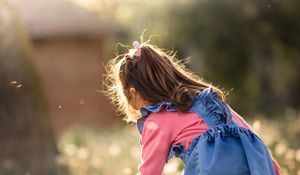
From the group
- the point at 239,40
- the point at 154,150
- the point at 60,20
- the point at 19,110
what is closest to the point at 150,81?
the point at 154,150

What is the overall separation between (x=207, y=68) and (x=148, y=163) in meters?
18.4

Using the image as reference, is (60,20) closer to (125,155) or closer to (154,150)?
(125,155)

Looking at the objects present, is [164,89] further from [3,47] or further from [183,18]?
[183,18]

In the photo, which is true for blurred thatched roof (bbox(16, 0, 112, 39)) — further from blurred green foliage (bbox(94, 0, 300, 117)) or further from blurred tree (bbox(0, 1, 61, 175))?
blurred tree (bbox(0, 1, 61, 175))

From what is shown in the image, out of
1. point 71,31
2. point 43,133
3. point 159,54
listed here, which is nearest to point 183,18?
point 71,31

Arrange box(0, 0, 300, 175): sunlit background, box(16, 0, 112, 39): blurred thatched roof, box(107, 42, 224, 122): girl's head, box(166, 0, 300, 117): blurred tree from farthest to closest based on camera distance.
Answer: box(16, 0, 112, 39): blurred thatched roof → box(166, 0, 300, 117): blurred tree → box(0, 0, 300, 175): sunlit background → box(107, 42, 224, 122): girl's head

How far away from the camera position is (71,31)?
2453 cm

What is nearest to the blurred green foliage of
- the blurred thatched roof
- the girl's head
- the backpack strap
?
the blurred thatched roof

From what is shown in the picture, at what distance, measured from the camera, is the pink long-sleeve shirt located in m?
4.79

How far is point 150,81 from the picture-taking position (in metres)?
5.07

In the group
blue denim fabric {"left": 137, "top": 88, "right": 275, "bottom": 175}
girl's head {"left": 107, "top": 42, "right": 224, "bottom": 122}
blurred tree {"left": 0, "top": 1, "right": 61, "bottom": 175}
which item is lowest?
blurred tree {"left": 0, "top": 1, "right": 61, "bottom": 175}

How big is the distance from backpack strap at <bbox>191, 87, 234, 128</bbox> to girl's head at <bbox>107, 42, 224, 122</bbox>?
5 cm

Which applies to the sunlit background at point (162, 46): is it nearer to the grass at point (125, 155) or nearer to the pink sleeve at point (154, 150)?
the grass at point (125, 155)

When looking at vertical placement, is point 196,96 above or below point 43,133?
above
